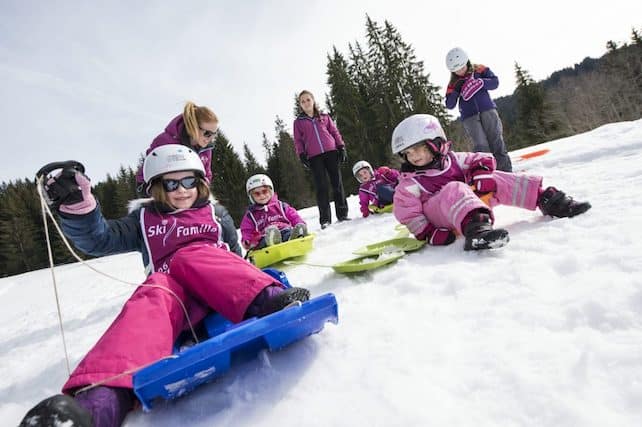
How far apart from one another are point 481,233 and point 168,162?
2055 millimetres

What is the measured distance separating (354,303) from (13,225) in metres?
45.5

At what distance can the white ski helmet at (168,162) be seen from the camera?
239 centimetres

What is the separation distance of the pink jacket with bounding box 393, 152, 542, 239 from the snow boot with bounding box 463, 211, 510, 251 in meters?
0.06

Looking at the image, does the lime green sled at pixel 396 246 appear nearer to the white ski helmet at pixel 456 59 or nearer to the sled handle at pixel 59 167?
the sled handle at pixel 59 167

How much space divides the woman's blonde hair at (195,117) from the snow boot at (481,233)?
8.57ft

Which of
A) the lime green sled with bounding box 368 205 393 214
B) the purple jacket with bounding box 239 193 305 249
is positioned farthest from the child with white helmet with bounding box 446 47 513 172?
the purple jacket with bounding box 239 193 305 249

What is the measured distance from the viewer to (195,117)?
353 cm

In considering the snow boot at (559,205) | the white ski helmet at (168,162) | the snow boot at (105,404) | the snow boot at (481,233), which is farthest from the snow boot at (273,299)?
the snow boot at (559,205)

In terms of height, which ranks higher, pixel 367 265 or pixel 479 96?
pixel 479 96

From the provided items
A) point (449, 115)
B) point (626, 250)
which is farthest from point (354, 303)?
point (449, 115)

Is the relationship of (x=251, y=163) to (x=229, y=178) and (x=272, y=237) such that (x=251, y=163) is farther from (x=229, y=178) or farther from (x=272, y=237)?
(x=272, y=237)

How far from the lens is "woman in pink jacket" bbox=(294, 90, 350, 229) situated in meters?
6.28

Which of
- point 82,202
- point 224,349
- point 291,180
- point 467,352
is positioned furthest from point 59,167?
point 291,180

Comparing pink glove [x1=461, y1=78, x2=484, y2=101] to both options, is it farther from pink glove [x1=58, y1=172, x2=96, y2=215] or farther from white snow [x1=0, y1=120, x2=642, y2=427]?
pink glove [x1=58, y1=172, x2=96, y2=215]
